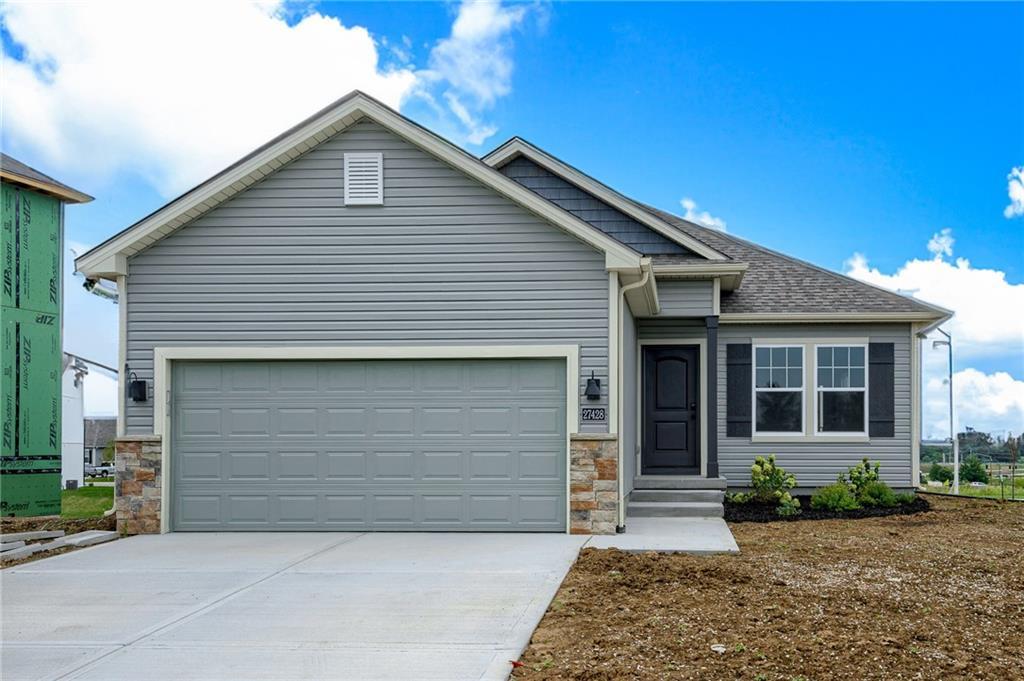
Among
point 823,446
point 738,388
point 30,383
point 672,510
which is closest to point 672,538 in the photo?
point 672,510

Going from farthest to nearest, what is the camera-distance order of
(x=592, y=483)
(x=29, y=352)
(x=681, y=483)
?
1. (x=681, y=483)
2. (x=29, y=352)
3. (x=592, y=483)

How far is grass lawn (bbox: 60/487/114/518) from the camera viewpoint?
1327cm

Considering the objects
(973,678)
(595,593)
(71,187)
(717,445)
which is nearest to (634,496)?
(717,445)

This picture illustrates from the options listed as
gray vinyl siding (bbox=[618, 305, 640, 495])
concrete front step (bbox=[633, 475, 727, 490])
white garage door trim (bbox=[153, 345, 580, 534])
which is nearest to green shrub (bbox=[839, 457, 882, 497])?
concrete front step (bbox=[633, 475, 727, 490])

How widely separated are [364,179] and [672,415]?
20.2ft

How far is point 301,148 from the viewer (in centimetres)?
1053

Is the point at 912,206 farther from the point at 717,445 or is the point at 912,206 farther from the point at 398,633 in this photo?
the point at 398,633

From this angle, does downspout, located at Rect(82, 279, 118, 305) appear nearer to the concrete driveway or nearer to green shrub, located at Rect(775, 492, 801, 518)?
the concrete driveway

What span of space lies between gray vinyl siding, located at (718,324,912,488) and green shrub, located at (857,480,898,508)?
540 mm

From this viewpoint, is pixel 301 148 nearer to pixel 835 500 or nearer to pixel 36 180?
pixel 36 180

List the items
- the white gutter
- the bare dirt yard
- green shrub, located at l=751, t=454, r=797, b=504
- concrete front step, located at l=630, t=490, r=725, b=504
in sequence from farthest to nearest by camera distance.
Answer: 1. green shrub, located at l=751, t=454, r=797, b=504
2. concrete front step, located at l=630, t=490, r=725, b=504
3. the white gutter
4. the bare dirt yard

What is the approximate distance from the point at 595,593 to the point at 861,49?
1130cm

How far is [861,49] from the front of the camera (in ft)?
49.2

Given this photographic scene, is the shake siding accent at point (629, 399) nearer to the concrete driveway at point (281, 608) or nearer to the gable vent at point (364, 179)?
the concrete driveway at point (281, 608)
